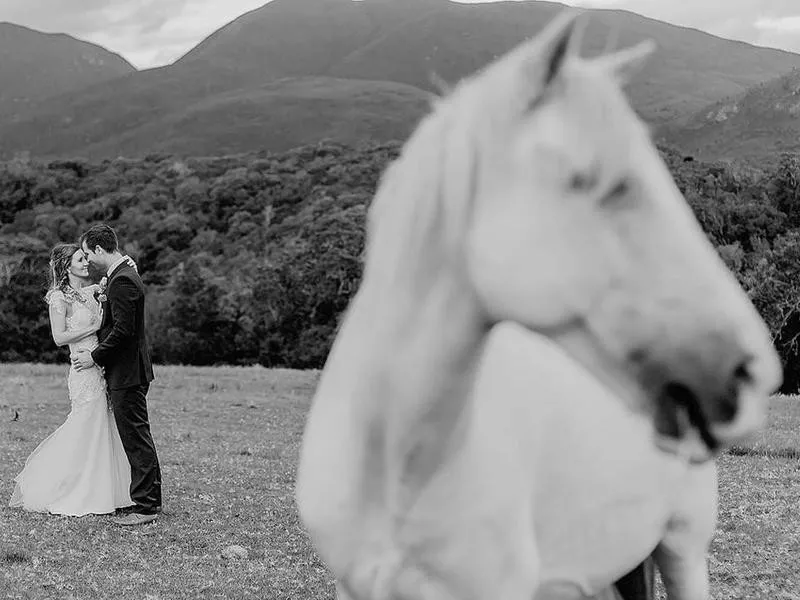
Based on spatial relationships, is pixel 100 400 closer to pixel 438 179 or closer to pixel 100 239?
pixel 100 239

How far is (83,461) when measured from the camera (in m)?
8.43

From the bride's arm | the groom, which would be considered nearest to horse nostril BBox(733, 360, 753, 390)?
the groom

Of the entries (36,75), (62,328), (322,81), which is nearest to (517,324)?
(62,328)

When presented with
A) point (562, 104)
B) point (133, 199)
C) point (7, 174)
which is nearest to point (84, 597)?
point (562, 104)

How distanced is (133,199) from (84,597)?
38.1 m

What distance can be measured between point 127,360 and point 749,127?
56337 mm

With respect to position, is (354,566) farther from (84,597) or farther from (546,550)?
(84,597)

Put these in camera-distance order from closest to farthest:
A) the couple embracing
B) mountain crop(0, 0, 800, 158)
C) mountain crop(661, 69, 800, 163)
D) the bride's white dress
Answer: the couple embracing, the bride's white dress, mountain crop(661, 69, 800, 163), mountain crop(0, 0, 800, 158)

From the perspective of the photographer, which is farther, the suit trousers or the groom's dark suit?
the suit trousers

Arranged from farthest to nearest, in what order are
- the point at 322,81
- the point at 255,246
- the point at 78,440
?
the point at 322,81, the point at 255,246, the point at 78,440

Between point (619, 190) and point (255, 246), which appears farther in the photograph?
point (255, 246)

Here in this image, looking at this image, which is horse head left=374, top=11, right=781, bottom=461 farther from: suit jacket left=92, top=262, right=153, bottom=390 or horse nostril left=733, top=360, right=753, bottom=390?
suit jacket left=92, top=262, right=153, bottom=390

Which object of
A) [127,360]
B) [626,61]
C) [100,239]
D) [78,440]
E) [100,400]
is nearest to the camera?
[626,61]

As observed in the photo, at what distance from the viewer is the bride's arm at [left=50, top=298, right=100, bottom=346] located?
811cm
